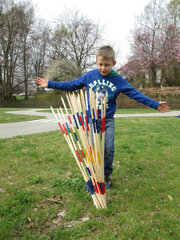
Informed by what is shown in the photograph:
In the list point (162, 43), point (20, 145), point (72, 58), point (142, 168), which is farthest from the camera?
point (72, 58)

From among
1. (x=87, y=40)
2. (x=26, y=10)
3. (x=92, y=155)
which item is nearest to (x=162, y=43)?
(x=87, y=40)

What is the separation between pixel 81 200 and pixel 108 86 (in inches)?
58.9

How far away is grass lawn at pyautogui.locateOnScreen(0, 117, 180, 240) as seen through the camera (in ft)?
6.41

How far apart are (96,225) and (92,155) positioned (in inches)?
27.5

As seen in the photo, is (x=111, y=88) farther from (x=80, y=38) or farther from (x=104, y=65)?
(x=80, y=38)

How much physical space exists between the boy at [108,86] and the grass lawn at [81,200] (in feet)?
1.75

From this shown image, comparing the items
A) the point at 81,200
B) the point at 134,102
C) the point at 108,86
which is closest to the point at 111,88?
the point at 108,86

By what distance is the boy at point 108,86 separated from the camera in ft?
8.42

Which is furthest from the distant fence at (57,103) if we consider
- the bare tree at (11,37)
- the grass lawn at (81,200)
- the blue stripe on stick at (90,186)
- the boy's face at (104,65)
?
the blue stripe on stick at (90,186)

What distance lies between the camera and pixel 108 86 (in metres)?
2.66

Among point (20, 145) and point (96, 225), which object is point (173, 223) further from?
point (20, 145)

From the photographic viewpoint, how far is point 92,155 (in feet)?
7.07

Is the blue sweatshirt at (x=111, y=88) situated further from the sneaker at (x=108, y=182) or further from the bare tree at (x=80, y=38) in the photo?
the bare tree at (x=80, y=38)

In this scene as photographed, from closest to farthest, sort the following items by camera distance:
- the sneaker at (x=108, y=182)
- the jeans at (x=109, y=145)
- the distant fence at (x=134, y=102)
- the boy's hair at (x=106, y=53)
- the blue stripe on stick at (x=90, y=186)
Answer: the blue stripe on stick at (x=90, y=186), the boy's hair at (x=106, y=53), the jeans at (x=109, y=145), the sneaker at (x=108, y=182), the distant fence at (x=134, y=102)
